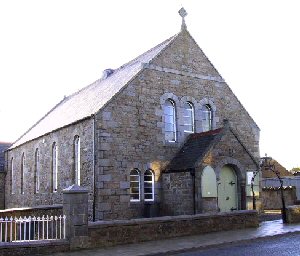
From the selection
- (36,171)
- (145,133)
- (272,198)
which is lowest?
(272,198)

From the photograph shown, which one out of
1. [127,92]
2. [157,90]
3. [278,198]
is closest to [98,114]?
[127,92]

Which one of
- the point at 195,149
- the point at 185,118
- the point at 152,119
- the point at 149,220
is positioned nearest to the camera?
the point at 149,220

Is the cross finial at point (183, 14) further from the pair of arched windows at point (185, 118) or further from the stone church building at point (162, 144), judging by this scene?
the pair of arched windows at point (185, 118)

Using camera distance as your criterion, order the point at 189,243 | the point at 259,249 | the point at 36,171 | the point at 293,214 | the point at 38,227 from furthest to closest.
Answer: the point at 36,171
the point at 293,214
the point at 38,227
the point at 189,243
the point at 259,249

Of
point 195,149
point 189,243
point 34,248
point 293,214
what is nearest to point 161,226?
point 189,243

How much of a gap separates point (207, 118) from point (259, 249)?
1161 cm

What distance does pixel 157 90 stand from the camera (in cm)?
2150

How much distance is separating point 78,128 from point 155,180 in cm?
471

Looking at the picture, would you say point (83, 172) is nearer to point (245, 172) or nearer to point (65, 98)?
point (245, 172)

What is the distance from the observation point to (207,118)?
23.5m

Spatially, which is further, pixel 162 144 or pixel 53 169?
pixel 53 169

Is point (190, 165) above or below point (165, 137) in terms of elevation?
below

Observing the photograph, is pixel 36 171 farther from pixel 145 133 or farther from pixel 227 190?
pixel 227 190

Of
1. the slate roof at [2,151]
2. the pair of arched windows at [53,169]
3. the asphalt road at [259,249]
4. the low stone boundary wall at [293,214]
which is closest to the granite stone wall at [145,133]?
the pair of arched windows at [53,169]
